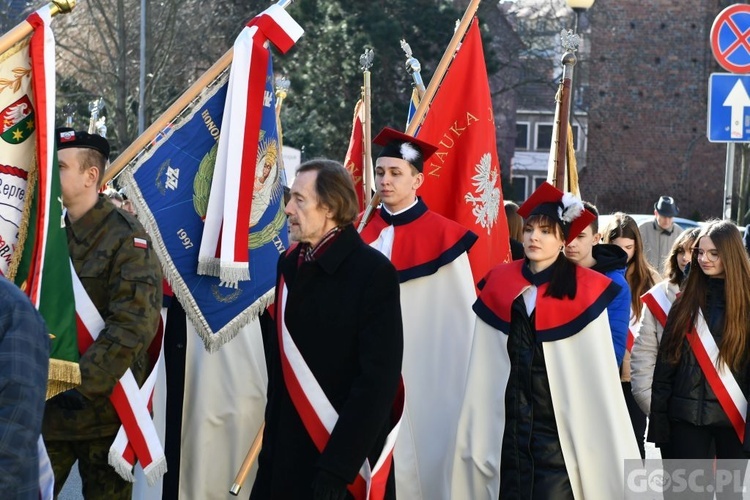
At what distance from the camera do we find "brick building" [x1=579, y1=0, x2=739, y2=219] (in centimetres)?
4316

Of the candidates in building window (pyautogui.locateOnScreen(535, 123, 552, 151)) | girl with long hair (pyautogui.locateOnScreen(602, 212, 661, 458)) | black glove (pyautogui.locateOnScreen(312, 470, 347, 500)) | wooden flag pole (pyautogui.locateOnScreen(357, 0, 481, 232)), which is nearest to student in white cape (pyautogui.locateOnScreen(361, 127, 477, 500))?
wooden flag pole (pyautogui.locateOnScreen(357, 0, 481, 232))

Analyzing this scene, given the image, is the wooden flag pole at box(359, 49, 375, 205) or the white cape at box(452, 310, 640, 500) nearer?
the white cape at box(452, 310, 640, 500)

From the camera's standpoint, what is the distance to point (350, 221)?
196 inches

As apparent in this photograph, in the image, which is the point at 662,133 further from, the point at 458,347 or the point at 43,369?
the point at 43,369

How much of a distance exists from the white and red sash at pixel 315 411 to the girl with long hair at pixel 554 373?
1.36m

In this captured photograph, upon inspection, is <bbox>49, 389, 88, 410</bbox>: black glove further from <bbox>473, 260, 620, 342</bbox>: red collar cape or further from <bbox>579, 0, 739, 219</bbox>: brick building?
<bbox>579, 0, 739, 219</bbox>: brick building

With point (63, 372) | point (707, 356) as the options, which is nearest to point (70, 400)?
point (63, 372)

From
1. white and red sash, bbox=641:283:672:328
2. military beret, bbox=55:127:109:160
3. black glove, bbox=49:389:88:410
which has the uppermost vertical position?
military beret, bbox=55:127:109:160

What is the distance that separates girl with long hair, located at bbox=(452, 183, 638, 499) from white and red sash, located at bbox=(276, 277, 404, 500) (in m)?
1.36

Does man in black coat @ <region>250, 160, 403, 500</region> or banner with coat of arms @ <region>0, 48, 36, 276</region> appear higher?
banner with coat of arms @ <region>0, 48, 36, 276</region>

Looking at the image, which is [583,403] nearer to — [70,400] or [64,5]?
[70,400]

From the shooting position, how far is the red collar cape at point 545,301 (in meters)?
6.17

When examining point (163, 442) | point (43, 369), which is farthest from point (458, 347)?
point (43, 369)

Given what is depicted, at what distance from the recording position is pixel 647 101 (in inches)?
1720
